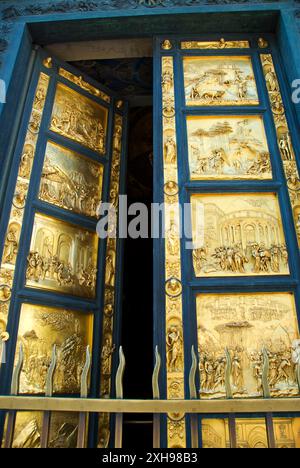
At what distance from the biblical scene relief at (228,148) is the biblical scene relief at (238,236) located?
14.9 inches

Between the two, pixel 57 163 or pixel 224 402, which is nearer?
pixel 224 402

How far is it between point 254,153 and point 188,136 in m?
0.98

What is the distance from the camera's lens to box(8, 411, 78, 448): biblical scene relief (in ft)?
15.9

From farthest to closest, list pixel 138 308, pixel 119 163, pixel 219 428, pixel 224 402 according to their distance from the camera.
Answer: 1. pixel 138 308
2. pixel 119 163
3. pixel 219 428
4. pixel 224 402

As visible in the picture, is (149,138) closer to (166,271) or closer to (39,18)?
(39,18)

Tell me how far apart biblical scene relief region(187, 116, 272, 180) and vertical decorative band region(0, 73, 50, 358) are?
7.68 feet

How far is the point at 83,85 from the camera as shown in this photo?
744 cm

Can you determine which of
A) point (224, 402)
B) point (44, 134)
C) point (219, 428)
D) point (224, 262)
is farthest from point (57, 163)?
point (224, 402)

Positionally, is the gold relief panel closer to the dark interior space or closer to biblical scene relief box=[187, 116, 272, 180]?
biblical scene relief box=[187, 116, 272, 180]

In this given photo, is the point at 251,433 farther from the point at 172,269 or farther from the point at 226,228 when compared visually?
the point at 226,228

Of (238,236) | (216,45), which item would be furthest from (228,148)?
(216,45)

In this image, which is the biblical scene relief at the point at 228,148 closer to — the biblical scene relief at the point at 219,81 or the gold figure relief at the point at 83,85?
the biblical scene relief at the point at 219,81

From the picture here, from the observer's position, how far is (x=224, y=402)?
2.15 metres

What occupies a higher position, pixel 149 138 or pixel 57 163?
pixel 149 138
